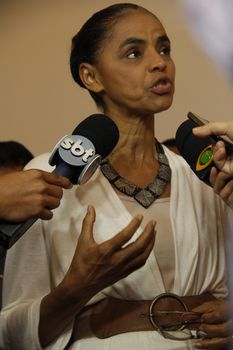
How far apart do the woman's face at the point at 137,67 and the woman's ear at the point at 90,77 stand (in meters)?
0.01

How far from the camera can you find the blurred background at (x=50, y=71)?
4.15 ft

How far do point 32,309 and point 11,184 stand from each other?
7.8 inches

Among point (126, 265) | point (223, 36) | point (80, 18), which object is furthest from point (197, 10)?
point (126, 265)

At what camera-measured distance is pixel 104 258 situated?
2.59 ft

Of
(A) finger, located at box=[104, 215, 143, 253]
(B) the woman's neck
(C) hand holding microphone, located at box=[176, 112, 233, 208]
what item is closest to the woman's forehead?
(B) the woman's neck

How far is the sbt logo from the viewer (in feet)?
2.37

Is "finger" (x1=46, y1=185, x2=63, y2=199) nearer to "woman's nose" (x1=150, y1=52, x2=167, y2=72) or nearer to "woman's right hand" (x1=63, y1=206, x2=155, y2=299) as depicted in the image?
"woman's right hand" (x1=63, y1=206, x2=155, y2=299)

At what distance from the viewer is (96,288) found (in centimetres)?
82

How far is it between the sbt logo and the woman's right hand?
0.32 ft

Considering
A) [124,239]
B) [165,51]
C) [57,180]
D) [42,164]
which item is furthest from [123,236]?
[165,51]

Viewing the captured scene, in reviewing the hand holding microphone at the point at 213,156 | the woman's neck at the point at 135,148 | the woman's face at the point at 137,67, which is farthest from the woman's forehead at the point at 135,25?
the hand holding microphone at the point at 213,156

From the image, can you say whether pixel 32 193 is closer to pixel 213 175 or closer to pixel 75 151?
pixel 75 151

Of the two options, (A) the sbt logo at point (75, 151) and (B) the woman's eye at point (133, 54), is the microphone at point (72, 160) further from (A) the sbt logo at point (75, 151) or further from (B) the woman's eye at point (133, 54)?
(B) the woman's eye at point (133, 54)

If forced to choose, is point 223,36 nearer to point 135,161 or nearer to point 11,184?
point 135,161
